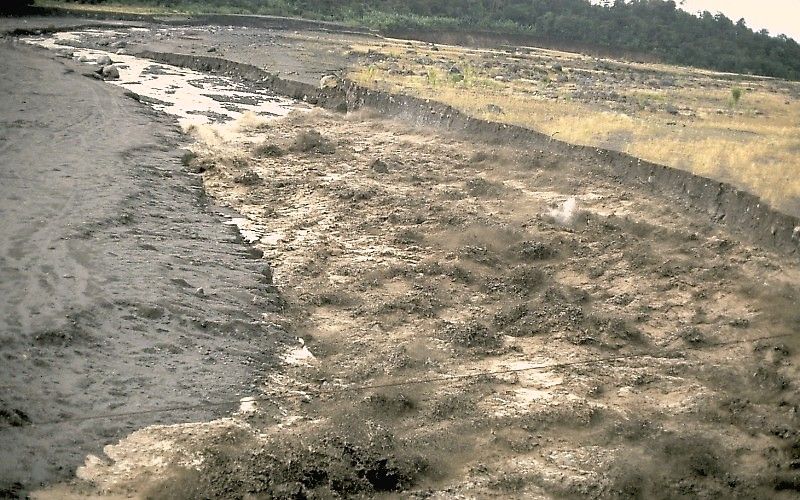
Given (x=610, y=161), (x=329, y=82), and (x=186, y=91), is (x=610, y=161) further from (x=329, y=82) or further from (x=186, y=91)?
(x=186, y=91)

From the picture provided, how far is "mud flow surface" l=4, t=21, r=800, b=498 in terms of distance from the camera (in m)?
7.98

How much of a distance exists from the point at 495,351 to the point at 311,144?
11.7 m

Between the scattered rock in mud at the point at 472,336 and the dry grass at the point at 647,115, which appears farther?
the dry grass at the point at 647,115

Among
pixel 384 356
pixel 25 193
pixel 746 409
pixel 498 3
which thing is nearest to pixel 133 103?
pixel 25 193

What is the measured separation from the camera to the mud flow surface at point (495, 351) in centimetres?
798

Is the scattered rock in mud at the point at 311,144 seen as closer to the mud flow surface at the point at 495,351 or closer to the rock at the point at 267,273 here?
the mud flow surface at the point at 495,351

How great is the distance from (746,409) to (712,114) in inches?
847

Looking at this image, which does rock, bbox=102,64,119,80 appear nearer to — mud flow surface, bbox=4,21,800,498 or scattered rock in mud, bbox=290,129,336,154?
scattered rock in mud, bbox=290,129,336,154

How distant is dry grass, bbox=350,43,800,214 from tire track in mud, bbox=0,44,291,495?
9.47 meters

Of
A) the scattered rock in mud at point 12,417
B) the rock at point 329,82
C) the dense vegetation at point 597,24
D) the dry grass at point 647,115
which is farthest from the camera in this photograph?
the dense vegetation at point 597,24

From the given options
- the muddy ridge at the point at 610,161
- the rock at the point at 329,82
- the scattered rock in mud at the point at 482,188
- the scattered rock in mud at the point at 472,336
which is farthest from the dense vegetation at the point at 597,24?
the scattered rock in mud at the point at 472,336

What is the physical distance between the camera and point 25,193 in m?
13.9

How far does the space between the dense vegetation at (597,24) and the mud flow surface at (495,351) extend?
54643 millimetres

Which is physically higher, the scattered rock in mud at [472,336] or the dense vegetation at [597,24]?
the dense vegetation at [597,24]
